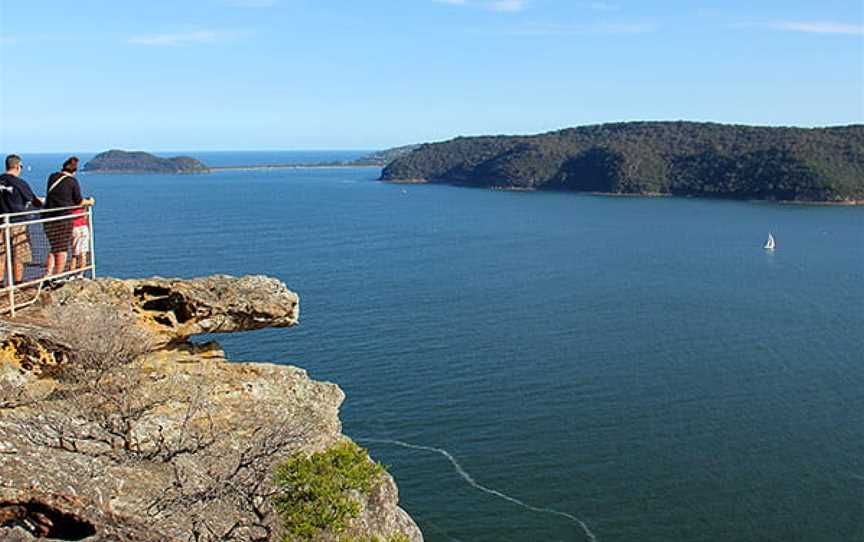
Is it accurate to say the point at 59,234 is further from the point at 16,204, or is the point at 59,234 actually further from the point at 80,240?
the point at 16,204

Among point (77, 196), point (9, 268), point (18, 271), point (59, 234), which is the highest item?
point (77, 196)

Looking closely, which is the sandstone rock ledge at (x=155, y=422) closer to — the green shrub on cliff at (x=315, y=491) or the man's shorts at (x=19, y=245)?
the green shrub on cliff at (x=315, y=491)

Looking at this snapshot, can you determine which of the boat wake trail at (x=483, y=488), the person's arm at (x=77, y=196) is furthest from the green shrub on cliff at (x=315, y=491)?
the boat wake trail at (x=483, y=488)

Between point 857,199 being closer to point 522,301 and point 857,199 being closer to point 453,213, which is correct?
point 453,213

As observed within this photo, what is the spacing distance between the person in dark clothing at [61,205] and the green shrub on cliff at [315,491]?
4424 mm

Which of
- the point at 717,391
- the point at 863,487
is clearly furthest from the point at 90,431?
the point at 717,391

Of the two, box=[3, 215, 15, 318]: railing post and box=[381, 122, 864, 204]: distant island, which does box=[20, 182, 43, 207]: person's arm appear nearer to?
box=[3, 215, 15, 318]: railing post

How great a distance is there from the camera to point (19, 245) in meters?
9.87

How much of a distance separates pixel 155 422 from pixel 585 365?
27.6 metres

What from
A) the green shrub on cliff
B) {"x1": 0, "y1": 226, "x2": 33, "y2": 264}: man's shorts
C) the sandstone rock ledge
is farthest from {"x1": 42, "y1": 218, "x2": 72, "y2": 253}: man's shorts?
the green shrub on cliff

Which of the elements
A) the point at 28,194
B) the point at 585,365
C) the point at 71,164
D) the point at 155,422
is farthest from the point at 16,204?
the point at 585,365

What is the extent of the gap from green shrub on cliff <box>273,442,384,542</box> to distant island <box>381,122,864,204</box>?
125m

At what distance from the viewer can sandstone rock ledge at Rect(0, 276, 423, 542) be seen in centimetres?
696

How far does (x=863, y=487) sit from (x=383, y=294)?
2926 cm
